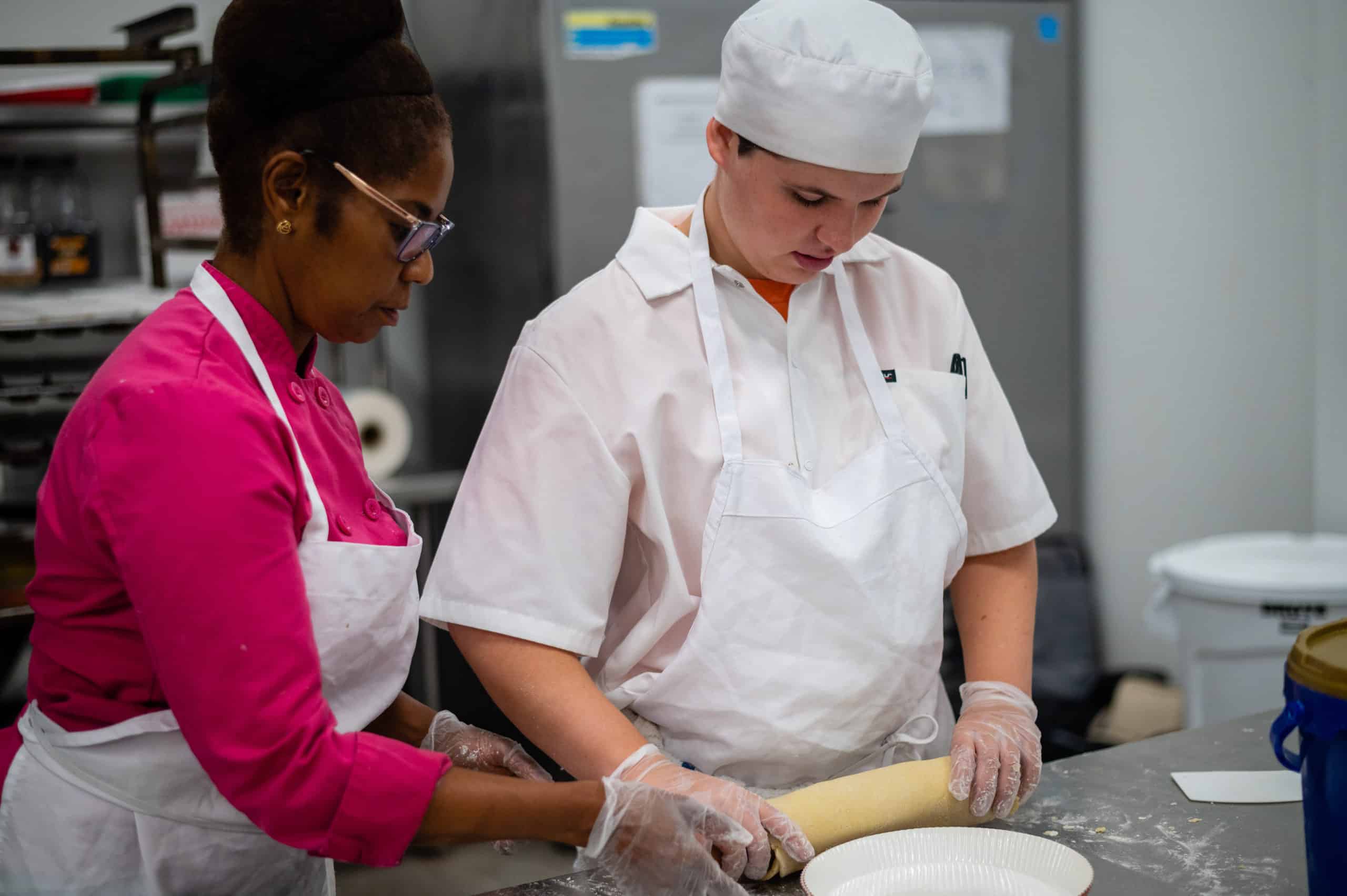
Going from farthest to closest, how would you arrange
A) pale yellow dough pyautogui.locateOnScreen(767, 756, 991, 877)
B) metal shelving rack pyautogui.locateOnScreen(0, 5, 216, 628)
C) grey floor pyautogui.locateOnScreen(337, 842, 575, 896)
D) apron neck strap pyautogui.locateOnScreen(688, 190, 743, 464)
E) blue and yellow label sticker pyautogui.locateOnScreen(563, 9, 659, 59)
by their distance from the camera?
grey floor pyautogui.locateOnScreen(337, 842, 575, 896) < blue and yellow label sticker pyautogui.locateOnScreen(563, 9, 659, 59) < metal shelving rack pyautogui.locateOnScreen(0, 5, 216, 628) < apron neck strap pyautogui.locateOnScreen(688, 190, 743, 464) < pale yellow dough pyautogui.locateOnScreen(767, 756, 991, 877)

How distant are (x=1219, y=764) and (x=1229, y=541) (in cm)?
139

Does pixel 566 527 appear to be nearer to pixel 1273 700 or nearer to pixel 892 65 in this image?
pixel 892 65

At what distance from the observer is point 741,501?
50.6 inches

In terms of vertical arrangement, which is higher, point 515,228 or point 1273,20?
point 1273,20

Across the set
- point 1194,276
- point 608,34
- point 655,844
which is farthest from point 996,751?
point 1194,276

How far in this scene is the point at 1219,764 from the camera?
1.48 meters

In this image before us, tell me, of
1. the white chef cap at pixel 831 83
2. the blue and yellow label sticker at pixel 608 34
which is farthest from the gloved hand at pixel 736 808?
the blue and yellow label sticker at pixel 608 34

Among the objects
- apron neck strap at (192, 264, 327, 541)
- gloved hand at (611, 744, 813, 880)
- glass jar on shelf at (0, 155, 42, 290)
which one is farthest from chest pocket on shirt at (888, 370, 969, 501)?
glass jar on shelf at (0, 155, 42, 290)

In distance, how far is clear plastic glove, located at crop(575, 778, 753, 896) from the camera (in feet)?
3.59

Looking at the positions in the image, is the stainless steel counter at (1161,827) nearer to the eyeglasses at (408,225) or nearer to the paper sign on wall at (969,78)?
the eyeglasses at (408,225)

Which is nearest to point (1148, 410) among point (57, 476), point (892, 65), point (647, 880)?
point (892, 65)

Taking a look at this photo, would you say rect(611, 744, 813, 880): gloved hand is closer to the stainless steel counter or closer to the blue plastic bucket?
the stainless steel counter

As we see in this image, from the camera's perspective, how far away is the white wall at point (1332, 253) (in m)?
2.54

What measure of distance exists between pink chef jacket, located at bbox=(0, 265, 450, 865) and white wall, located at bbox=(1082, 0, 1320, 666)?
2.63m
